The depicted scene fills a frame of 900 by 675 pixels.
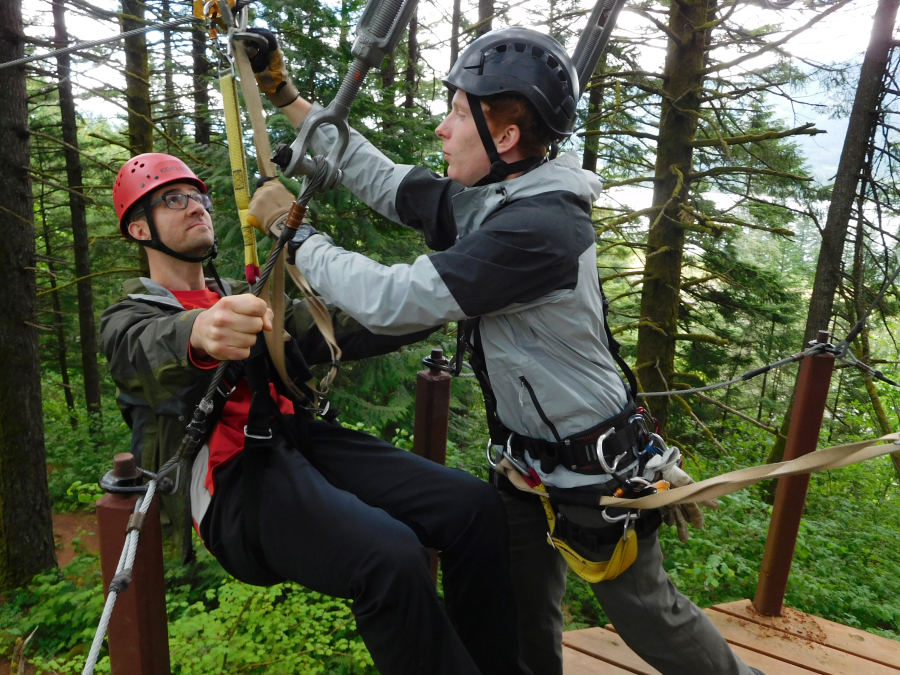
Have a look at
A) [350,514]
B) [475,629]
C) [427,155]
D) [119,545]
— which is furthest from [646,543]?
[427,155]

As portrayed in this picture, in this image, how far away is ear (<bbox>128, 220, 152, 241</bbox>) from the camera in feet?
8.56

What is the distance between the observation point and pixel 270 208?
195cm

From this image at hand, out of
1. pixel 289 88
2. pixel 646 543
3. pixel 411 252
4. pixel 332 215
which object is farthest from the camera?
pixel 411 252

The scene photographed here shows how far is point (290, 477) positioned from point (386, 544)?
1.48ft

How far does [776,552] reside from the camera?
3.51 meters

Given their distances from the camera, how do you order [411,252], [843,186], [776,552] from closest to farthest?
[776,552] → [411,252] → [843,186]


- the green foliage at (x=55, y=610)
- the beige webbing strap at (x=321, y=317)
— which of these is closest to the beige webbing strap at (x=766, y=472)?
the beige webbing strap at (x=321, y=317)

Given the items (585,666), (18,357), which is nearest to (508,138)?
(585,666)

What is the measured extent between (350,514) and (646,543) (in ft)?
3.41

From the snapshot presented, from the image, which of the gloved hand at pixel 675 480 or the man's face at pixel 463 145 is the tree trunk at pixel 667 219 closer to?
the gloved hand at pixel 675 480

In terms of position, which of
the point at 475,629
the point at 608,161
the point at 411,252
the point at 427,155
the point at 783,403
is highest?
the point at 608,161

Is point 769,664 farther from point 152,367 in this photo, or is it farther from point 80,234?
point 80,234

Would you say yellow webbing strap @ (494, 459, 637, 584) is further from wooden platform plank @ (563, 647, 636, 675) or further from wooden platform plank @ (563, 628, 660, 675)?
wooden platform plank @ (563, 628, 660, 675)

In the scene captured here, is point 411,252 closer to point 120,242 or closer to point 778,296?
point 778,296
